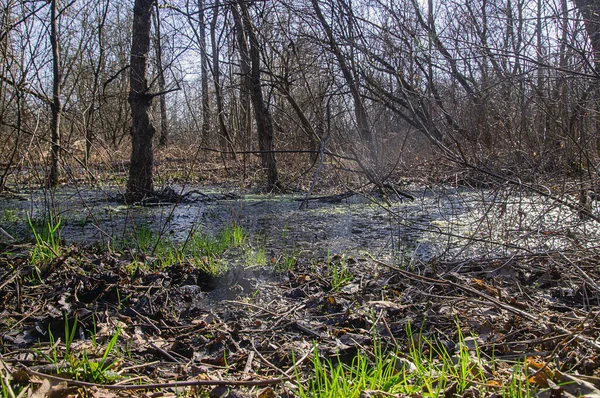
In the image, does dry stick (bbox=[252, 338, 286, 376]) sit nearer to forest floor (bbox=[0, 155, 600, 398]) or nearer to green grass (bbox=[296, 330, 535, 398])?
forest floor (bbox=[0, 155, 600, 398])

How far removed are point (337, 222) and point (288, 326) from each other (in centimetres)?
328

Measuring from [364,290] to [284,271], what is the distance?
0.84 meters

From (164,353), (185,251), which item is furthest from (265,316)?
(185,251)

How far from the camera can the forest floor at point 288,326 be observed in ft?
6.55

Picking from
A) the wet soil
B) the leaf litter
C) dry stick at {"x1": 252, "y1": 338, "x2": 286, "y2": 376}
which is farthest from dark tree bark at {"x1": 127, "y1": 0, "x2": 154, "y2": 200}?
dry stick at {"x1": 252, "y1": 338, "x2": 286, "y2": 376}

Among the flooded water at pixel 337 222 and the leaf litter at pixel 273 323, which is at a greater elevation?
the flooded water at pixel 337 222

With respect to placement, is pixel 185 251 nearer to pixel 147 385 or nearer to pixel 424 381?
pixel 147 385

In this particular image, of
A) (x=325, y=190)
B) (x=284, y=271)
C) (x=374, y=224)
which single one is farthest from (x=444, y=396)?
(x=325, y=190)

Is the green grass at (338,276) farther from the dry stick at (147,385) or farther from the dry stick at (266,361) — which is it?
the dry stick at (147,385)

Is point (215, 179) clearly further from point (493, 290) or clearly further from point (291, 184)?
point (493, 290)

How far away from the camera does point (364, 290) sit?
3.44 m

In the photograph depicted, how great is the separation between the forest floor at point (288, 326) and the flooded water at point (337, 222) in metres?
0.44

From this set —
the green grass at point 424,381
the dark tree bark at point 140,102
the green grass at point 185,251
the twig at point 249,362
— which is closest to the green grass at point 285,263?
the green grass at point 185,251

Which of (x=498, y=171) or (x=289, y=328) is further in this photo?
(x=498, y=171)
